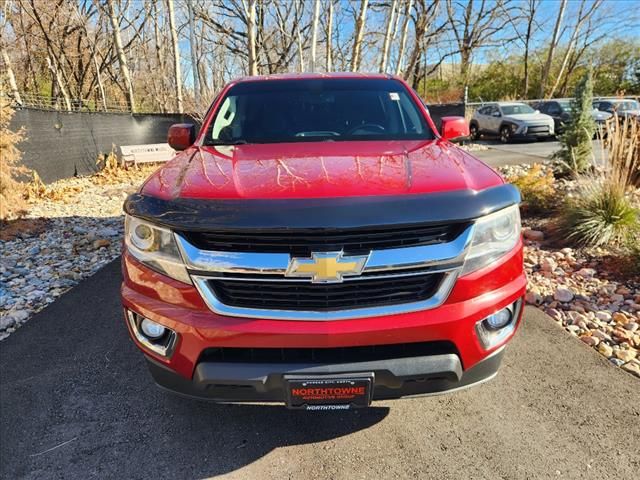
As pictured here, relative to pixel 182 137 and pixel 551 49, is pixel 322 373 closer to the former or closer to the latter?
pixel 182 137

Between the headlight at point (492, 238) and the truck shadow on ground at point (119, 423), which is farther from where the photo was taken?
the truck shadow on ground at point (119, 423)

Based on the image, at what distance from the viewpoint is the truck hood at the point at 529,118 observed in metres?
16.9

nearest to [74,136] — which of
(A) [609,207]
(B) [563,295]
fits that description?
(B) [563,295]

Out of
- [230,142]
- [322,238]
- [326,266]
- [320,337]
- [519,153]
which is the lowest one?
A: [519,153]

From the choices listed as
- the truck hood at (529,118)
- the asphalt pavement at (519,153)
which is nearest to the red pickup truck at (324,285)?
the asphalt pavement at (519,153)

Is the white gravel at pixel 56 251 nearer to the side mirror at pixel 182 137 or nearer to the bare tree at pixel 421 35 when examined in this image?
the side mirror at pixel 182 137

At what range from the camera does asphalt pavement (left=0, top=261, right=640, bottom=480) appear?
2.08 m

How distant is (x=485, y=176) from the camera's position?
207cm

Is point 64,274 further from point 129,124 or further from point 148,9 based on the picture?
point 148,9

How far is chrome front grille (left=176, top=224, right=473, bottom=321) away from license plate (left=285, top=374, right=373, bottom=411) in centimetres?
25

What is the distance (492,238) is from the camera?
6.09 ft

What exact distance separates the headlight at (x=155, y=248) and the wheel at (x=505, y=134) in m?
18.1

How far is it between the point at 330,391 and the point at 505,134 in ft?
60.2

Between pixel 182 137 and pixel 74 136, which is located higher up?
pixel 182 137
